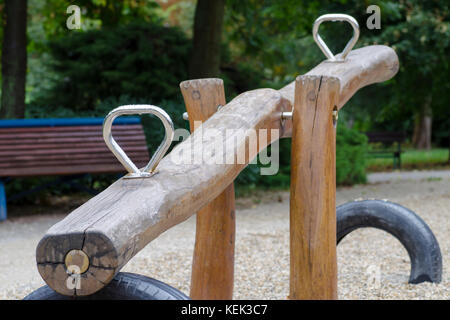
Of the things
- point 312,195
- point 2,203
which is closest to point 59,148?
point 2,203

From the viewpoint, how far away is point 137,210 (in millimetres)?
1768

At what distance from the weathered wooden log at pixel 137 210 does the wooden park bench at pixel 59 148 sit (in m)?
5.04

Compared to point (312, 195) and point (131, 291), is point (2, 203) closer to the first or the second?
point (312, 195)

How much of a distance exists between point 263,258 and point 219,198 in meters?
2.34

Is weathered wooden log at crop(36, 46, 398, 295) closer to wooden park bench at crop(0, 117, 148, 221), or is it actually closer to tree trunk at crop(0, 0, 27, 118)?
wooden park bench at crop(0, 117, 148, 221)

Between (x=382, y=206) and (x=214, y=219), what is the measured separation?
5.05 ft

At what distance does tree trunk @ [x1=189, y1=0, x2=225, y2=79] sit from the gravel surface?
212 cm

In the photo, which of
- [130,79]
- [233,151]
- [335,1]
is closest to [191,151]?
[233,151]

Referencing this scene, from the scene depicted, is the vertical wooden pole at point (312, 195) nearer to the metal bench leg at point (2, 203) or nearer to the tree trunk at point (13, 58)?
the metal bench leg at point (2, 203)

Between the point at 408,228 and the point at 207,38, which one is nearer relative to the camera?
the point at 408,228

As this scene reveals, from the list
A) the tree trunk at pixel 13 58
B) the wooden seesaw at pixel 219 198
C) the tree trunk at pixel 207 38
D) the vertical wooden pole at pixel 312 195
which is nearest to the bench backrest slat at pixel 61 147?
the tree trunk at pixel 13 58

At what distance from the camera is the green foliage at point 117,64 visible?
9.48 meters

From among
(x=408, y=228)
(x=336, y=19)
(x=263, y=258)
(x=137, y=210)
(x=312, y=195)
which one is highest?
(x=336, y=19)
